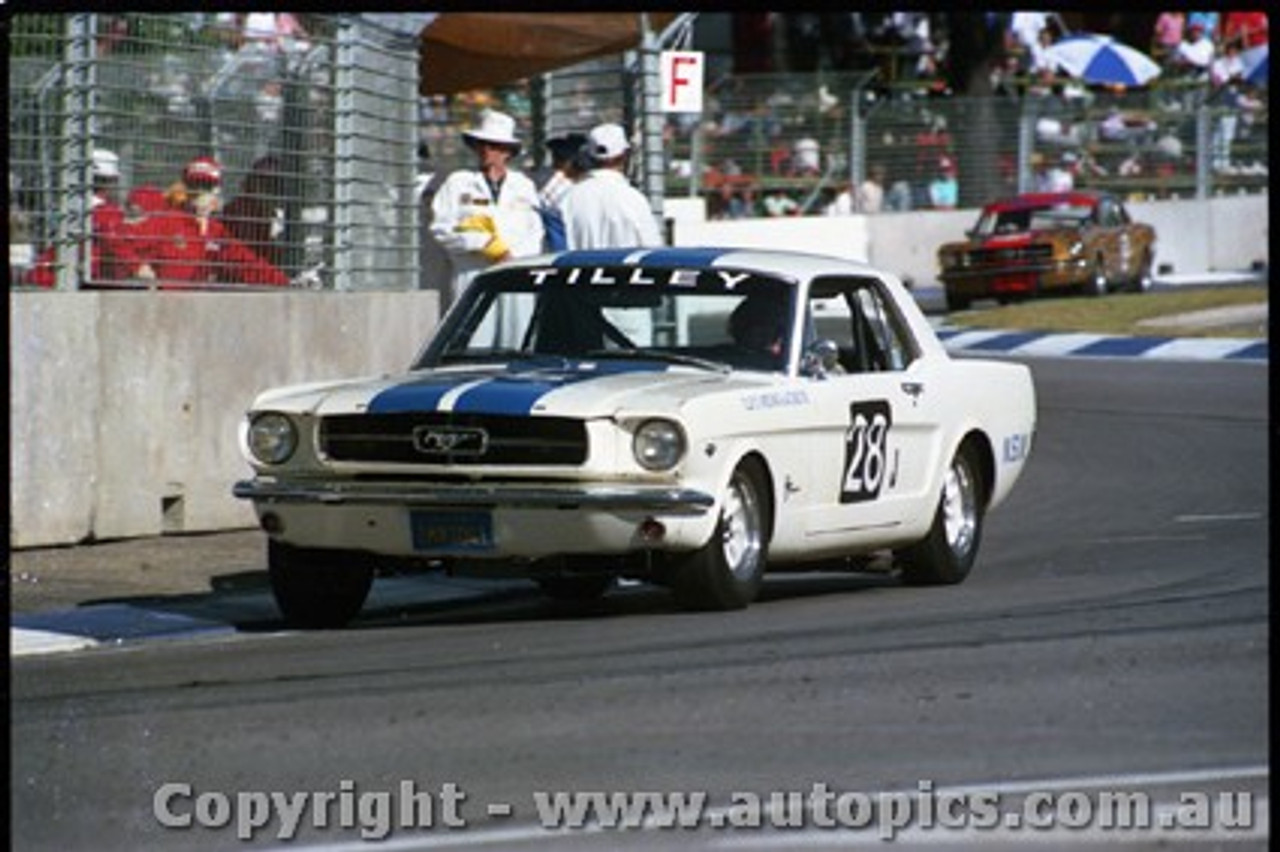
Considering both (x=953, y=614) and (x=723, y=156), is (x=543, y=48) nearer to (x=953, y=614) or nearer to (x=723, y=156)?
(x=953, y=614)

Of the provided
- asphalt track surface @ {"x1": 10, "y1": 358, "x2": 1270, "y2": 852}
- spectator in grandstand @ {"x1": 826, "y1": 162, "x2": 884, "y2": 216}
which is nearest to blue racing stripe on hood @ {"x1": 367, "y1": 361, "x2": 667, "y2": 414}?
asphalt track surface @ {"x1": 10, "y1": 358, "x2": 1270, "y2": 852}

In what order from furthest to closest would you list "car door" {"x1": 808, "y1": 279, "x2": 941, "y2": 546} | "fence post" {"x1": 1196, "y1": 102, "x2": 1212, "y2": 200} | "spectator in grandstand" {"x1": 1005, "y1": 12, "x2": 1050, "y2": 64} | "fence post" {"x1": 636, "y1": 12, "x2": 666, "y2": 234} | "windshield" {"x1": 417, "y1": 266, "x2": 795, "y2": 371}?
"spectator in grandstand" {"x1": 1005, "y1": 12, "x2": 1050, "y2": 64}
"fence post" {"x1": 1196, "y1": 102, "x2": 1212, "y2": 200}
"fence post" {"x1": 636, "y1": 12, "x2": 666, "y2": 234}
"windshield" {"x1": 417, "y1": 266, "x2": 795, "y2": 371}
"car door" {"x1": 808, "y1": 279, "x2": 941, "y2": 546}

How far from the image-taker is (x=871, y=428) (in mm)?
12016

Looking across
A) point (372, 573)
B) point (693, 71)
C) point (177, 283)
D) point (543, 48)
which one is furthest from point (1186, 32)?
point (372, 573)

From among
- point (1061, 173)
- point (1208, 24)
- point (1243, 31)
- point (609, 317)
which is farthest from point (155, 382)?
point (1208, 24)

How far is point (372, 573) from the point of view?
36.9 ft

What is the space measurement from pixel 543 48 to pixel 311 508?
25.4ft

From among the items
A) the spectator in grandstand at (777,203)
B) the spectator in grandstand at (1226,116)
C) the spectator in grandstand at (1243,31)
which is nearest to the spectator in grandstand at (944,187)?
the spectator in grandstand at (777,203)

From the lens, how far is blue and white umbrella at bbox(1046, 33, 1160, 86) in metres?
43.0

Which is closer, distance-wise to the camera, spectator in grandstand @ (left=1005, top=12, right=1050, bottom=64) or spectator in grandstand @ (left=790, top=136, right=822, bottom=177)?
spectator in grandstand @ (left=790, top=136, right=822, bottom=177)

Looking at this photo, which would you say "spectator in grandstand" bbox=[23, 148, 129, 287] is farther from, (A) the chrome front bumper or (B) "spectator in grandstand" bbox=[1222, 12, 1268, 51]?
(B) "spectator in grandstand" bbox=[1222, 12, 1268, 51]

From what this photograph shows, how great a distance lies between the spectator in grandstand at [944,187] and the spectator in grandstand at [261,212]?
27.5 meters

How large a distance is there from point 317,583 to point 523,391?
3.49 ft

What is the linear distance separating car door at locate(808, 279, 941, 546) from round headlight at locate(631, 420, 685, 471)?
1.01 metres
